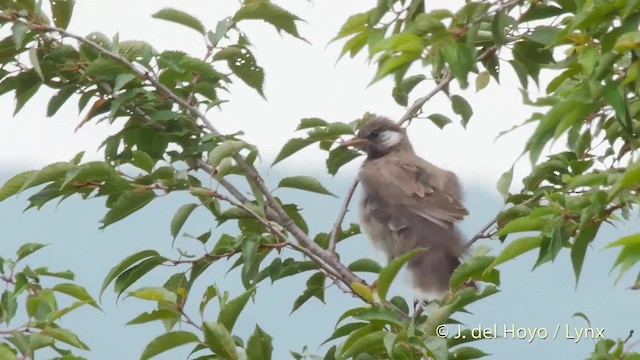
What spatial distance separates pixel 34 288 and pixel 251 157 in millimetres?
1124

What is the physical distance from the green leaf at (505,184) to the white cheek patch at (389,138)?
1743 millimetres

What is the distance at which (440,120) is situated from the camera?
518cm

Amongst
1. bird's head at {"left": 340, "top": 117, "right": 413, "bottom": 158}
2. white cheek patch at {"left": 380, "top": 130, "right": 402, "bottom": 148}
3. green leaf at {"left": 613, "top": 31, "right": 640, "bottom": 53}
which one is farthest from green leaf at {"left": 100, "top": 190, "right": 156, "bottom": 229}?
white cheek patch at {"left": 380, "top": 130, "right": 402, "bottom": 148}

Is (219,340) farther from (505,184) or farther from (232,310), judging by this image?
(505,184)

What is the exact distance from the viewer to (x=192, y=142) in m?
A: 4.73

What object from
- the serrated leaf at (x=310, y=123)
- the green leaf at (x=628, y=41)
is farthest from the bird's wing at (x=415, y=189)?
the green leaf at (x=628, y=41)

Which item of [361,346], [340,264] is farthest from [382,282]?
[340,264]

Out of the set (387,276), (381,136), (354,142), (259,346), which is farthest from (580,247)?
(381,136)

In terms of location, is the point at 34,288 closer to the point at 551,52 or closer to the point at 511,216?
the point at 511,216

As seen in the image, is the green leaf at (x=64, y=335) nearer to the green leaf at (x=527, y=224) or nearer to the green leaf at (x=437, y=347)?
the green leaf at (x=437, y=347)

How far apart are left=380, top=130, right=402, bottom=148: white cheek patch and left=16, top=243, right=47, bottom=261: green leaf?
7.79ft

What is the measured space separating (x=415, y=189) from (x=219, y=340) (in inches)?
86.1

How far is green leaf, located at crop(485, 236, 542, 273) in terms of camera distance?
3.16m

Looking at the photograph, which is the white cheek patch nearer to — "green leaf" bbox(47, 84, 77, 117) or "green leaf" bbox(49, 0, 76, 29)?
"green leaf" bbox(47, 84, 77, 117)
